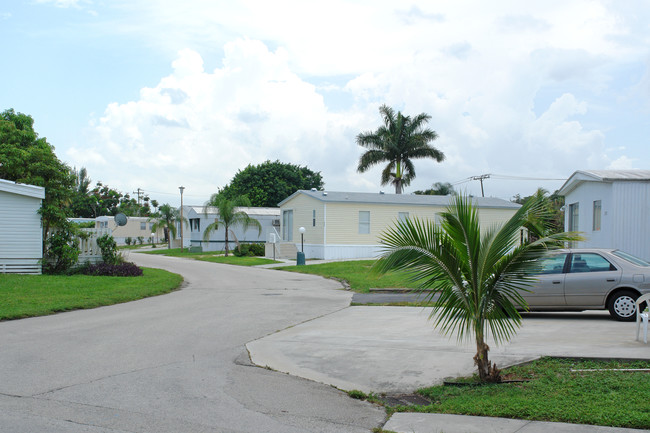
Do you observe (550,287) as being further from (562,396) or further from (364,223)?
(364,223)

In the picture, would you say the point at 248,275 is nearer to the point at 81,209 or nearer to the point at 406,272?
the point at 406,272

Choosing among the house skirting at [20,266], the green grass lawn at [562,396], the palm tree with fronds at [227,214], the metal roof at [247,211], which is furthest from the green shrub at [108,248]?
the metal roof at [247,211]

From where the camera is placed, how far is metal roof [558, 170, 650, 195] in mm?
18250

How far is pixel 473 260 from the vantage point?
6.68 m

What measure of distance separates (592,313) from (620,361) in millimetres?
5378

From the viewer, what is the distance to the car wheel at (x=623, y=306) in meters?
10.8

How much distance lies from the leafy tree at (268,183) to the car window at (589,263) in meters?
52.1

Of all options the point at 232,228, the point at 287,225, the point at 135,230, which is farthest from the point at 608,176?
the point at 135,230

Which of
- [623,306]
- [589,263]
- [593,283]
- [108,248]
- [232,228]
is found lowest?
[623,306]

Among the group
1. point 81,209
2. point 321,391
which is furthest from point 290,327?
point 81,209

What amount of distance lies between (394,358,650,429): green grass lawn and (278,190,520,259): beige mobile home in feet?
82.6

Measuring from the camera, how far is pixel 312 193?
34500 millimetres

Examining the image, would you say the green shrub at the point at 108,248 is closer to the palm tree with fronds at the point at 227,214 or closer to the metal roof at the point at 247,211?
the palm tree with fronds at the point at 227,214

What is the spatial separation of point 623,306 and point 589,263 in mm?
1006
